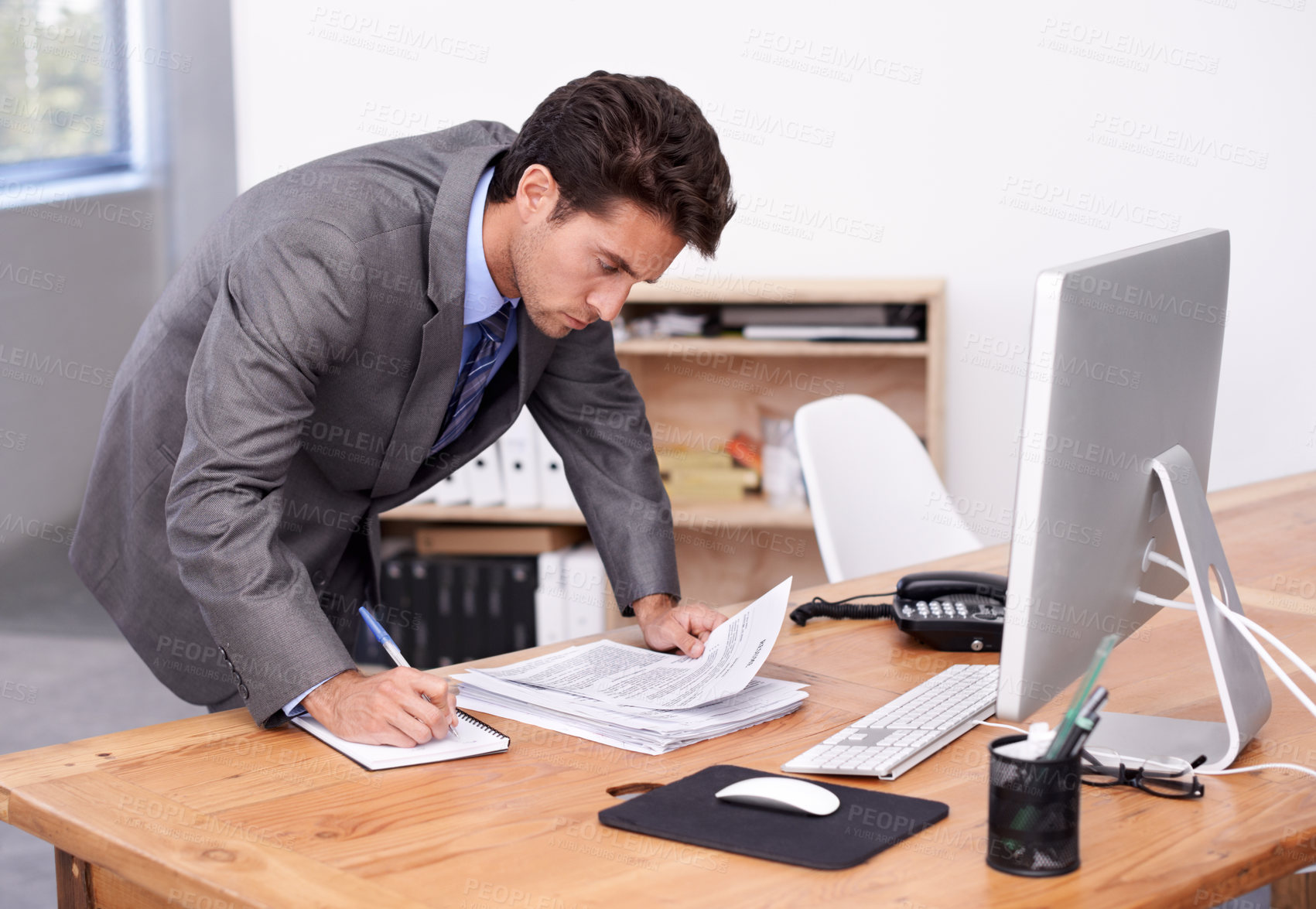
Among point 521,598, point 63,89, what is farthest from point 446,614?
point 63,89

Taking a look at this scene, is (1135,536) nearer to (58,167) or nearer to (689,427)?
(689,427)

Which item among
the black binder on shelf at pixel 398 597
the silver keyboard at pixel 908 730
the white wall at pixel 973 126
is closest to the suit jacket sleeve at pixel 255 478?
the silver keyboard at pixel 908 730

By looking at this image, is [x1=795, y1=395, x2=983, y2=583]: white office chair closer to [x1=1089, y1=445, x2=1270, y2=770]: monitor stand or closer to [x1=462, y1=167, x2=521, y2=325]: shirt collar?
[x1=462, y1=167, x2=521, y2=325]: shirt collar

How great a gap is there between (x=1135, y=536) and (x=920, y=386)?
7.53 ft

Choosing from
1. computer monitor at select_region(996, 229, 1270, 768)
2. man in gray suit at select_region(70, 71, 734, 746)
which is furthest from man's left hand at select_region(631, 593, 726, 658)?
computer monitor at select_region(996, 229, 1270, 768)

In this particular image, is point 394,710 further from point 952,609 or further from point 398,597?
point 398,597

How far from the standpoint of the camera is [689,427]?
353cm

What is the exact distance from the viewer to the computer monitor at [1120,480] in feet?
3.09

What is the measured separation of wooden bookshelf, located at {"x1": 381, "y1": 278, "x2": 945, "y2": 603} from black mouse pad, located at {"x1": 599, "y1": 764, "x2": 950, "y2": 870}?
2.12 metres

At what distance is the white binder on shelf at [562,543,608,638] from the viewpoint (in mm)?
3383

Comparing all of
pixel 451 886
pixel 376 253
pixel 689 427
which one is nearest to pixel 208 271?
pixel 376 253

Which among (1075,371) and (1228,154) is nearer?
(1075,371)

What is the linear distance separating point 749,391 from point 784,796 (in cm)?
249

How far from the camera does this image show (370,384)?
1.47 meters
